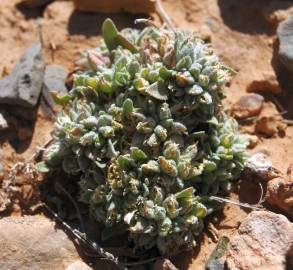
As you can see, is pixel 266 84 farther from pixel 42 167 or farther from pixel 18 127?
pixel 18 127

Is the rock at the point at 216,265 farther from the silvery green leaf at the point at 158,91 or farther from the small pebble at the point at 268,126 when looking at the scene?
the small pebble at the point at 268,126

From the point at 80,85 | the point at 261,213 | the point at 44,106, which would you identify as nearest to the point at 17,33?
the point at 44,106

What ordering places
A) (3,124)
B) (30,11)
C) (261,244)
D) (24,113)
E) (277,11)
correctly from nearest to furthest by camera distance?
(261,244) → (3,124) → (24,113) → (277,11) → (30,11)

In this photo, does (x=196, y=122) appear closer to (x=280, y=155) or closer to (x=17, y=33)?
(x=280, y=155)

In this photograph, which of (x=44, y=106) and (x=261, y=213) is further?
(x=44, y=106)

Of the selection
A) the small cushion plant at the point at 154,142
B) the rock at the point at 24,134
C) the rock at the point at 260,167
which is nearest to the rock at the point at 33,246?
the small cushion plant at the point at 154,142

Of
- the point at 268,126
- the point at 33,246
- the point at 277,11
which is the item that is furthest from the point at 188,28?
the point at 33,246
